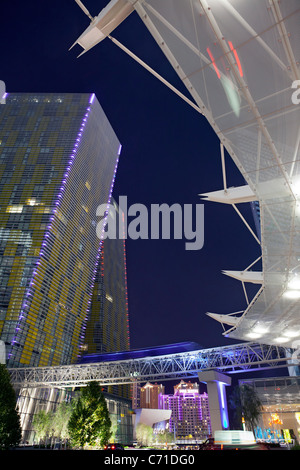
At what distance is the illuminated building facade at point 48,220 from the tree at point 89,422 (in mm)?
31769

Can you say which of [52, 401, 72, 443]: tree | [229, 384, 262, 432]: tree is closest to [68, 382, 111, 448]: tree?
[52, 401, 72, 443]: tree

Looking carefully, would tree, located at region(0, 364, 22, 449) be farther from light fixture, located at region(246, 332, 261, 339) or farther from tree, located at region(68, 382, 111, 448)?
light fixture, located at region(246, 332, 261, 339)

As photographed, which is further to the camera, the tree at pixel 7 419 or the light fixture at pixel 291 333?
the tree at pixel 7 419

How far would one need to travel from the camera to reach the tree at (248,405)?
167ft

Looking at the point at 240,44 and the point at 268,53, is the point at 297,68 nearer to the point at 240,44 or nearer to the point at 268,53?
the point at 268,53

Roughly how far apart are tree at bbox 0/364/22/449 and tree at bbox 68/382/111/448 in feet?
21.5

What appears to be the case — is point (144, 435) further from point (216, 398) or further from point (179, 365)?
point (216, 398)

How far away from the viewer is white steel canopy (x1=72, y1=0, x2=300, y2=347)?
5203 millimetres

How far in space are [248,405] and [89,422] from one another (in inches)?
1211

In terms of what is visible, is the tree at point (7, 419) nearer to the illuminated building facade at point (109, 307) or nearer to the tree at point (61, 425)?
the tree at point (61, 425)

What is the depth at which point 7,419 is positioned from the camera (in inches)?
1070

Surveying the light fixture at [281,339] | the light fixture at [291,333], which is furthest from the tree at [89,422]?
the light fixture at [291,333]

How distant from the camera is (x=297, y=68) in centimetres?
589
